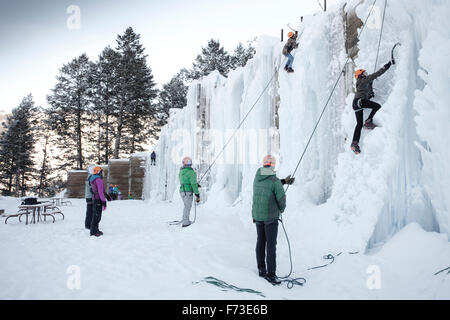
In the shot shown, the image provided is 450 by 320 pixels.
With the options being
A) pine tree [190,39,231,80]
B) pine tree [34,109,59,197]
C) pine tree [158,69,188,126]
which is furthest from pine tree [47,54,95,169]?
pine tree [190,39,231,80]

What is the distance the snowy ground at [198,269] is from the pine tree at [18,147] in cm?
2538

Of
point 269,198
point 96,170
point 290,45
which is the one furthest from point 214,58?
point 269,198

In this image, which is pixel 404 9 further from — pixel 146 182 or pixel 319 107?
pixel 146 182

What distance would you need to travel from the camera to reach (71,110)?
978 inches

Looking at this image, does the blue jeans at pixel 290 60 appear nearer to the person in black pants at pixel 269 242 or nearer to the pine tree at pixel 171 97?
the person in black pants at pixel 269 242

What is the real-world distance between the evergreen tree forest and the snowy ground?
69.1 feet

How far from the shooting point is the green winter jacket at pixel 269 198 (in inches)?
128

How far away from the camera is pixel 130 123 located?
2462cm

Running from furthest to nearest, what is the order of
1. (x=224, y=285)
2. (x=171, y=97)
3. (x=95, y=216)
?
(x=171, y=97)
(x=95, y=216)
(x=224, y=285)

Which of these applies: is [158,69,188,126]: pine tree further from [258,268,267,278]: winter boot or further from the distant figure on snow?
[258,268,267,278]: winter boot

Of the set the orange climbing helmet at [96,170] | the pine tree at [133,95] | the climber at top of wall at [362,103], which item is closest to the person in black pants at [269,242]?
the climber at top of wall at [362,103]

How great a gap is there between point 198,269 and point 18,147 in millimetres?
29758

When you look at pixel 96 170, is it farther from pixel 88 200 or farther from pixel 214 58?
pixel 214 58

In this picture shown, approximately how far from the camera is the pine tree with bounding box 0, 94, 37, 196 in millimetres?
24719
